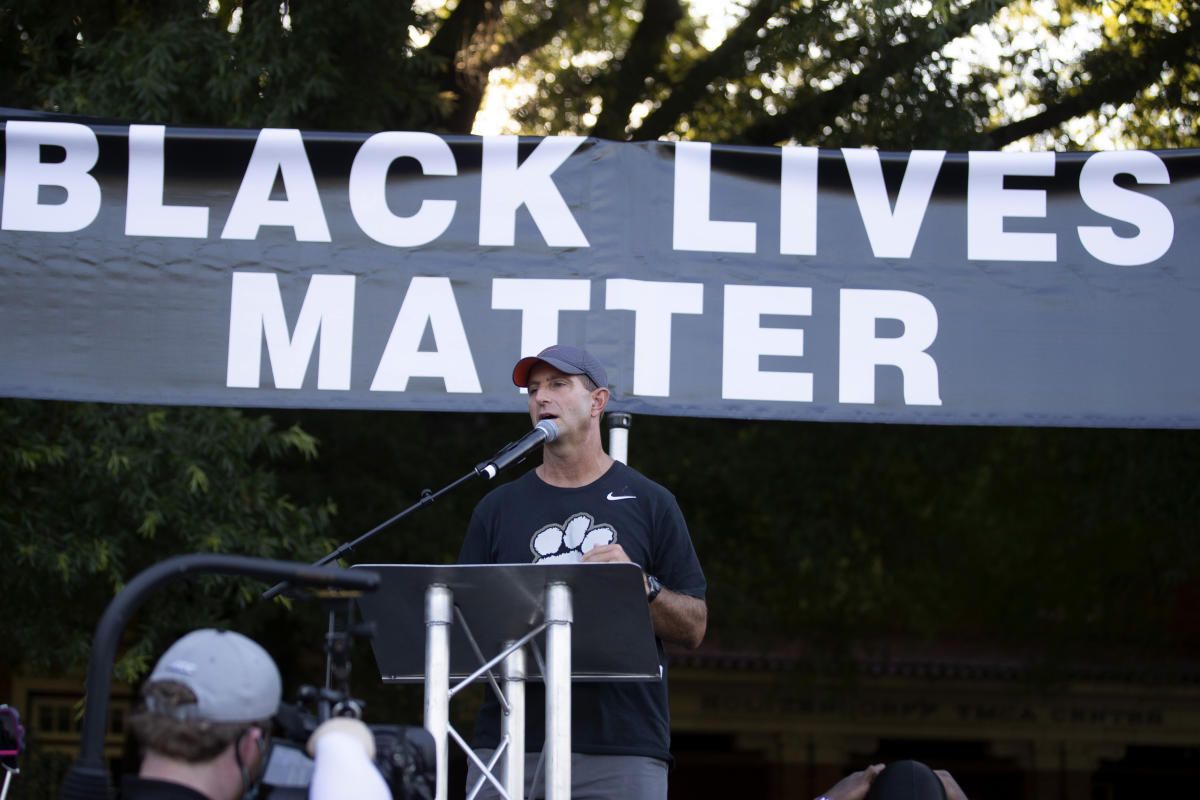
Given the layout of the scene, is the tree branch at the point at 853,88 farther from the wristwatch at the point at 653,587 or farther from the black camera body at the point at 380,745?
the black camera body at the point at 380,745

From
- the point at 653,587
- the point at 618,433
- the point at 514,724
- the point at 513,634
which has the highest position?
the point at 618,433

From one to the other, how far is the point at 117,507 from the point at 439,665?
4.71 meters

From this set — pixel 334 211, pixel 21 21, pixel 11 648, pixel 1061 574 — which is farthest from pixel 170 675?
pixel 1061 574

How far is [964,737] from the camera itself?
51.2ft

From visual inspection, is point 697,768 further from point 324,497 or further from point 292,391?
point 292,391

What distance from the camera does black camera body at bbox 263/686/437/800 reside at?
2508mm

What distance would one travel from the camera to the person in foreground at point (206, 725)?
2.37 metres

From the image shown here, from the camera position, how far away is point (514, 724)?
3543mm

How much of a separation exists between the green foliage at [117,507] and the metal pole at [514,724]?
3.81 m

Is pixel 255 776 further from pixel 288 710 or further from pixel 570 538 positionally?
pixel 570 538

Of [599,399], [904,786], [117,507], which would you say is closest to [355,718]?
[599,399]

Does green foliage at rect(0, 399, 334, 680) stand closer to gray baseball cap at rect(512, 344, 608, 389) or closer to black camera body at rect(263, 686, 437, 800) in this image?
gray baseball cap at rect(512, 344, 608, 389)

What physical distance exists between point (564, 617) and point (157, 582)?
3.68 ft

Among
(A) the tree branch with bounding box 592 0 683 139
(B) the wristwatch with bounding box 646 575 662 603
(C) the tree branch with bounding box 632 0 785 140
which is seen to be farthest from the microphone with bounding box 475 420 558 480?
(A) the tree branch with bounding box 592 0 683 139
